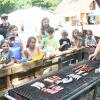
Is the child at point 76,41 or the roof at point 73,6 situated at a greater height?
the roof at point 73,6

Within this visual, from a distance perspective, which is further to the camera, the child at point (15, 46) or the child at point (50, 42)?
the child at point (50, 42)

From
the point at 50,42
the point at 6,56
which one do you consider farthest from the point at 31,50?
the point at 50,42

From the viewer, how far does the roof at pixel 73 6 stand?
4778cm

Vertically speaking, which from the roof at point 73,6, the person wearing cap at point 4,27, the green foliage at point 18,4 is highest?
the green foliage at point 18,4

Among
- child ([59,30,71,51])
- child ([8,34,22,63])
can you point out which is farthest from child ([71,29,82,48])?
child ([8,34,22,63])

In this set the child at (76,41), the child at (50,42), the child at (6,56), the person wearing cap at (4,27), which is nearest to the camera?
the child at (6,56)

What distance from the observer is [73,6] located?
2031 inches

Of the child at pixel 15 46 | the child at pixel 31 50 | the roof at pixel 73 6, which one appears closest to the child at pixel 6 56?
the child at pixel 31 50

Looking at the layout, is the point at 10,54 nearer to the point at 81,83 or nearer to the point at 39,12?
the point at 81,83

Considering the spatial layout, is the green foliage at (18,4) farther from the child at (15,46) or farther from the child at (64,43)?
the child at (15,46)

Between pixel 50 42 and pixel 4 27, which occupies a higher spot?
pixel 4 27

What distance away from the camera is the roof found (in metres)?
47.8

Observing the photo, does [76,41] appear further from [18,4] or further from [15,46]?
[18,4]

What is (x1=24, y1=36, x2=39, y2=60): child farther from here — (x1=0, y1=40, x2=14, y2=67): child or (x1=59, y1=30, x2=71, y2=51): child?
(x1=59, y1=30, x2=71, y2=51): child
